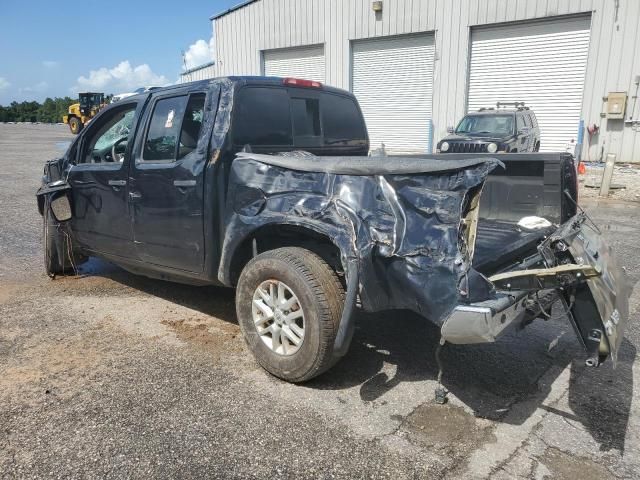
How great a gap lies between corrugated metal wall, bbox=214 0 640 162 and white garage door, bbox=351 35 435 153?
0.50 metres

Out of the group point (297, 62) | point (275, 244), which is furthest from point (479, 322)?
point (297, 62)

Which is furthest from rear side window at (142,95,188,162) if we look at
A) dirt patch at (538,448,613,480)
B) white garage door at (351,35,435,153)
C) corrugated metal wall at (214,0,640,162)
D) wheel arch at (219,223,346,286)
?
white garage door at (351,35,435,153)

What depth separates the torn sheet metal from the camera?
2.79 metres

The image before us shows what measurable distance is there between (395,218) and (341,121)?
2119 millimetres

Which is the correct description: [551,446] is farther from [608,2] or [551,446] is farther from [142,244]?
[608,2]

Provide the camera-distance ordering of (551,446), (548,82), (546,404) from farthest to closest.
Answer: (548,82) → (546,404) → (551,446)

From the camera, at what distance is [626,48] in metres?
15.1

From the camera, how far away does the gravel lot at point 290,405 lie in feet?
8.70

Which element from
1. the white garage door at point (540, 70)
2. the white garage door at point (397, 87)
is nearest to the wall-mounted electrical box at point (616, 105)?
the white garage door at point (540, 70)

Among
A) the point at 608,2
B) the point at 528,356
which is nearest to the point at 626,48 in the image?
the point at 608,2

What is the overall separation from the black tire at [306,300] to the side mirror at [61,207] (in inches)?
105

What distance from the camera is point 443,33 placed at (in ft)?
60.3

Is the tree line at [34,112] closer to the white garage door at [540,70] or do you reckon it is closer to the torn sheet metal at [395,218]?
the white garage door at [540,70]

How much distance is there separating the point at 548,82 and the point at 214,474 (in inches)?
691
